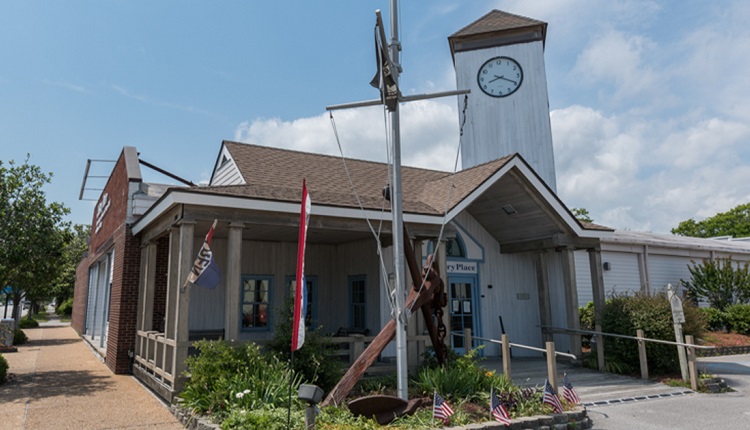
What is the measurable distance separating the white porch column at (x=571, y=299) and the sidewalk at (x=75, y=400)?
9.39 meters

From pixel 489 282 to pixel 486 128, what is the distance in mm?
7963

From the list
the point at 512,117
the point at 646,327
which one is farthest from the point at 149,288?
the point at 512,117

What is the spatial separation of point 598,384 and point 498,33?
14830 mm

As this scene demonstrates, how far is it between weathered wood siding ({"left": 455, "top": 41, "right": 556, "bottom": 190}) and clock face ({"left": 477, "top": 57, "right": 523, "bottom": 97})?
16cm

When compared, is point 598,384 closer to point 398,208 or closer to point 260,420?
point 398,208

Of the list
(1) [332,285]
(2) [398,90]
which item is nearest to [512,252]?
(1) [332,285]

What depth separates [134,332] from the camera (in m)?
12.6

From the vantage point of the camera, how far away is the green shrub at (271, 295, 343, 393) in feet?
27.7

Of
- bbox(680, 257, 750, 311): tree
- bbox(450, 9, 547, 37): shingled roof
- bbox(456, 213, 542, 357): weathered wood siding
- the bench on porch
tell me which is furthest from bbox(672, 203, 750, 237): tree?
the bench on porch

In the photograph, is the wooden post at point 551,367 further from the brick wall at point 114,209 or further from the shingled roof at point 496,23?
the shingled roof at point 496,23

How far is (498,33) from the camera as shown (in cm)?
2100

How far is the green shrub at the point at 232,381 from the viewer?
728 cm

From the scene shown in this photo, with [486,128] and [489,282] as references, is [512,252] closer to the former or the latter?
[489,282]

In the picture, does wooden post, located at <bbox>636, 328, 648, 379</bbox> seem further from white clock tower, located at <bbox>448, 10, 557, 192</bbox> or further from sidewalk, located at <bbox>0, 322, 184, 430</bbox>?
white clock tower, located at <bbox>448, 10, 557, 192</bbox>
